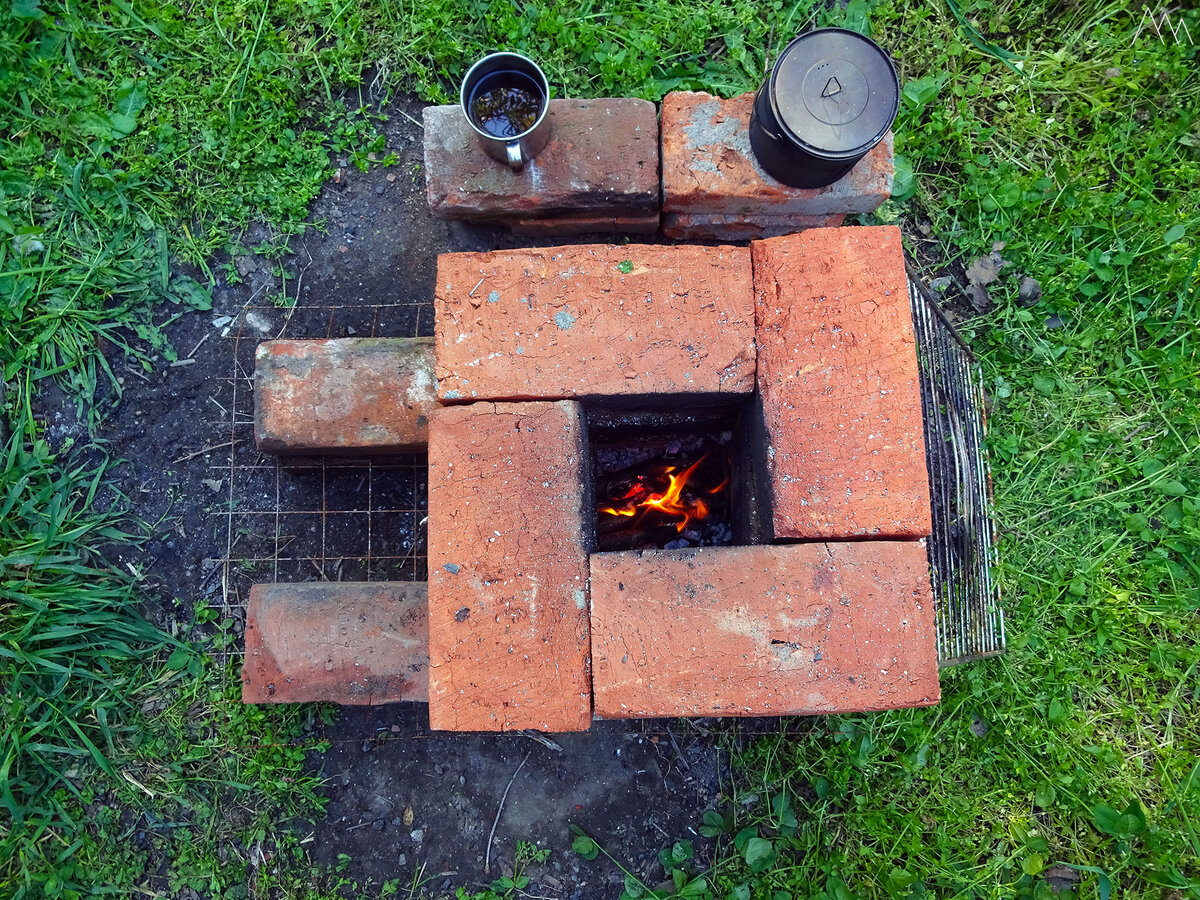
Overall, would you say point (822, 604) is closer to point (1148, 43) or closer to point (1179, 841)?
point (1179, 841)

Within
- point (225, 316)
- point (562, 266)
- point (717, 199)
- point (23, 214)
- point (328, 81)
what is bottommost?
point (562, 266)

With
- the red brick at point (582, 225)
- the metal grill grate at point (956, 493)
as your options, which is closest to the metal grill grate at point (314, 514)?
the red brick at point (582, 225)

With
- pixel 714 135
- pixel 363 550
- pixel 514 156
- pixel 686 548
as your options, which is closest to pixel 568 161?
pixel 514 156

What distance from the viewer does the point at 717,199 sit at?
2.75 meters

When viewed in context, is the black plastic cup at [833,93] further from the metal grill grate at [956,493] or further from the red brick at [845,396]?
the metal grill grate at [956,493]

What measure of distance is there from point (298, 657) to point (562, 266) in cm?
176

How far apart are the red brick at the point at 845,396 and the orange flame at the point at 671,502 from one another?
766 mm

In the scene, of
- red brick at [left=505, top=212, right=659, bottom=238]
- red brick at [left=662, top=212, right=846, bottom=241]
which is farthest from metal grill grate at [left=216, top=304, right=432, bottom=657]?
red brick at [left=662, top=212, right=846, bottom=241]

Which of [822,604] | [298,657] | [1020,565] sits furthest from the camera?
[1020,565]

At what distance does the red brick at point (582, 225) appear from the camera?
2979 millimetres

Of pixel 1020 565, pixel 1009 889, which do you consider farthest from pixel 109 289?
pixel 1009 889

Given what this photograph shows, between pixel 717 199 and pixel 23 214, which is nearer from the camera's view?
pixel 717 199

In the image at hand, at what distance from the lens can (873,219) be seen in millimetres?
3305

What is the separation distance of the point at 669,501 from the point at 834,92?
5.31 ft
